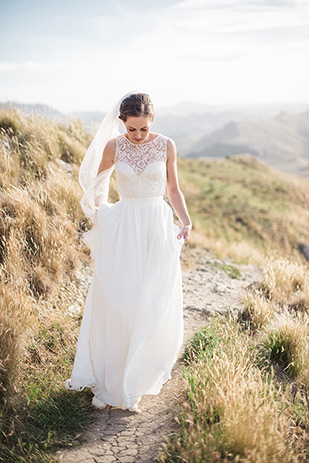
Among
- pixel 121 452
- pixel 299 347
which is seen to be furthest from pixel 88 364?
pixel 299 347

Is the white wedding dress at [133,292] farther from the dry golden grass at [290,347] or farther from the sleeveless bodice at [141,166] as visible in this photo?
the dry golden grass at [290,347]

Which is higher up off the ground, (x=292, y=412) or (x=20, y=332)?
(x=20, y=332)

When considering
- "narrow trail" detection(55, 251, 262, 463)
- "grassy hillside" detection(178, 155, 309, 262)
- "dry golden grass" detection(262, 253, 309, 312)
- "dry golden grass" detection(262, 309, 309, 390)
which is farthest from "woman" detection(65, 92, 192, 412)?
"grassy hillside" detection(178, 155, 309, 262)

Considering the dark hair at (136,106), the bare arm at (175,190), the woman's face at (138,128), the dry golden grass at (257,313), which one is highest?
the dark hair at (136,106)

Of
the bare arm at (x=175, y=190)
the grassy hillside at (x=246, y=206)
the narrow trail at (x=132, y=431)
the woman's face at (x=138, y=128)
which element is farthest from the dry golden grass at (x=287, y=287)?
the woman's face at (x=138, y=128)

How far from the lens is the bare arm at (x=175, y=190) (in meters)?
3.35

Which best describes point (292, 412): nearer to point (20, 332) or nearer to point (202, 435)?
point (202, 435)

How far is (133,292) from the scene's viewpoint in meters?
3.16

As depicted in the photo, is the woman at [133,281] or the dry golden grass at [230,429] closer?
the dry golden grass at [230,429]

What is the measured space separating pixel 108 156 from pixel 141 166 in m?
0.35

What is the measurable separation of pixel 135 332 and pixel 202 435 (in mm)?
903

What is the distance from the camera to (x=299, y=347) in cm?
408

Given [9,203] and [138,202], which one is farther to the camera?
[9,203]

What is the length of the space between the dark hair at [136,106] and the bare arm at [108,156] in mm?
281
